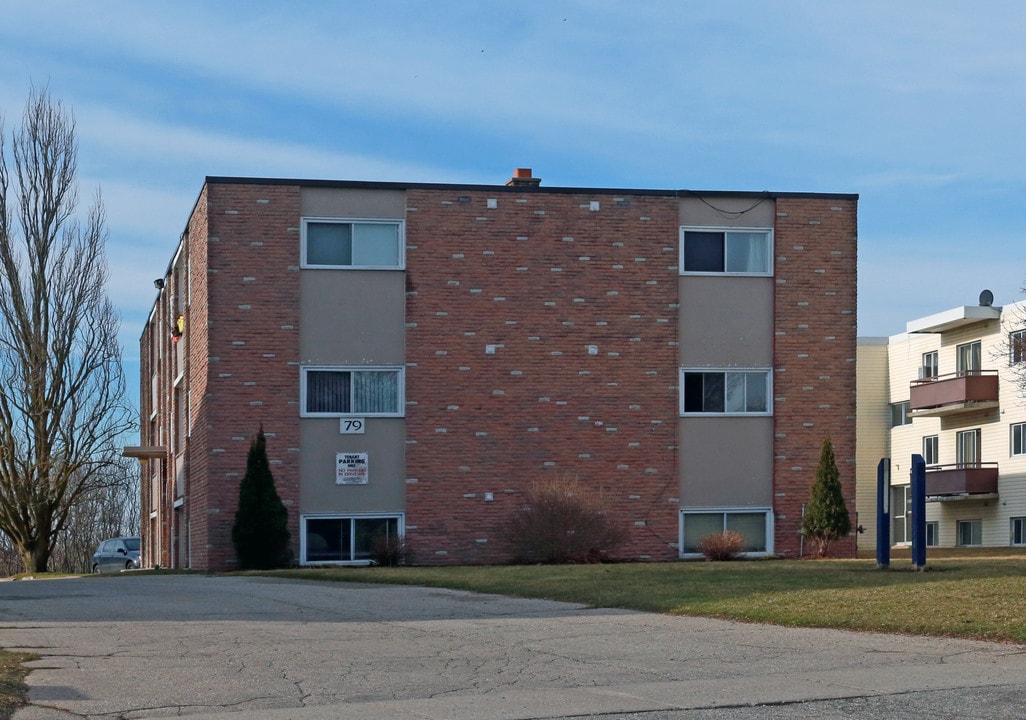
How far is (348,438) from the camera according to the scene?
96.2ft

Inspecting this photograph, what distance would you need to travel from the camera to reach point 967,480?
50.3m

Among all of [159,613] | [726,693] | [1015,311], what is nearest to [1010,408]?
[1015,311]

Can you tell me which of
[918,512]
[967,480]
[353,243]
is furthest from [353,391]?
[967,480]

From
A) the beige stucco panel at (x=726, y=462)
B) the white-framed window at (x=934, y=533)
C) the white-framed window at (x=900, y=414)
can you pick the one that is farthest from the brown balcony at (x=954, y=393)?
the beige stucco panel at (x=726, y=462)

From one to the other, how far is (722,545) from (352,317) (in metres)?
8.97

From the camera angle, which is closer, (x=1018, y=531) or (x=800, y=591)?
(x=800, y=591)

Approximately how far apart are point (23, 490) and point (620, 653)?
31.2 metres

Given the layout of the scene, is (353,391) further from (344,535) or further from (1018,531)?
(1018,531)

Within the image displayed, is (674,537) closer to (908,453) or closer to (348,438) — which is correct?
(348,438)

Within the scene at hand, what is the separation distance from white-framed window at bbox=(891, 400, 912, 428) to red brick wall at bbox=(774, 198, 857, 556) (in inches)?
1025

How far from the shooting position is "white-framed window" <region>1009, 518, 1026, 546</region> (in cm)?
4947

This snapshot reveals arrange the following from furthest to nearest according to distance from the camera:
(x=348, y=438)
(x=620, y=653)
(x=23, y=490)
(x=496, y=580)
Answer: (x=23, y=490), (x=348, y=438), (x=496, y=580), (x=620, y=653)

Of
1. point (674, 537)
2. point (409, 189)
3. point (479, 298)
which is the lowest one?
point (674, 537)

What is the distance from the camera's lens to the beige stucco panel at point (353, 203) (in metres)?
29.5
